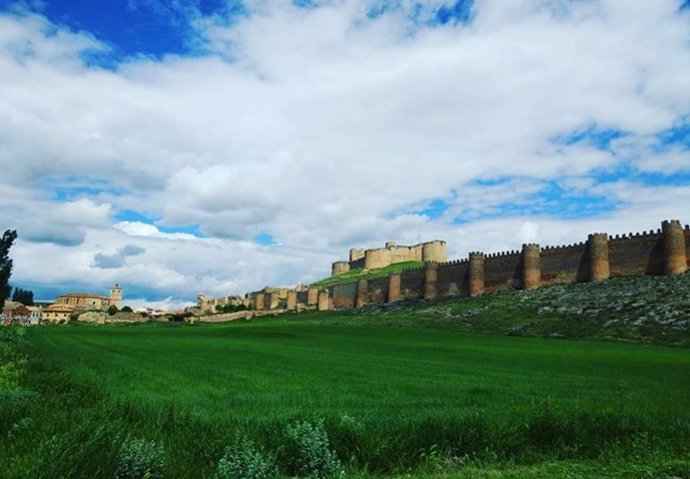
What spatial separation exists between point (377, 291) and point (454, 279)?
18.9m

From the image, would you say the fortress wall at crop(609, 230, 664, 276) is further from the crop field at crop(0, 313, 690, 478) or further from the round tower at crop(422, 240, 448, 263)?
the round tower at crop(422, 240, 448, 263)

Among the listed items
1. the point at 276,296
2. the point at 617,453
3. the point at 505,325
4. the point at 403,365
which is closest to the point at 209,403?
the point at 617,453

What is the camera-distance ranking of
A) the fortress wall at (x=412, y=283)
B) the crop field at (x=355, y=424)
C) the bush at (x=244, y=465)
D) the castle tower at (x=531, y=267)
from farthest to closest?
the fortress wall at (x=412, y=283)
the castle tower at (x=531, y=267)
the crop field at (x=355, y=424)
the bush at (x=244, y=465)

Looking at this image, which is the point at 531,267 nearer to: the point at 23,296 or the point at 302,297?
the point at 302,297

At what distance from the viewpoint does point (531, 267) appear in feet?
209

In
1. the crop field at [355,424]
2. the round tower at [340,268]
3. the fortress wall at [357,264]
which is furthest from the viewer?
the round tower at [340,268]

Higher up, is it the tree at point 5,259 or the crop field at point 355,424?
the tree at point 5,259

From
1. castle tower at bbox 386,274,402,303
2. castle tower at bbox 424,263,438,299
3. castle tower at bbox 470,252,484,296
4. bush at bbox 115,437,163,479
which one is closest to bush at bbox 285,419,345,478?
bush at bbox 115,437,163,479

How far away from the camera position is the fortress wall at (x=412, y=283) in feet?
269

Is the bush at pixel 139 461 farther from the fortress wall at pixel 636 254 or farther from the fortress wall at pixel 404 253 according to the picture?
the fortress wall at pixel 404 253

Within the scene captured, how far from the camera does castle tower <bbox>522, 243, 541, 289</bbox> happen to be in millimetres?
63312

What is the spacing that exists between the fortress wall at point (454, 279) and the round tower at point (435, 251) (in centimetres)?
6035

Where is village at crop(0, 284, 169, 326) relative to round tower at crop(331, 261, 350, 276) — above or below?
below

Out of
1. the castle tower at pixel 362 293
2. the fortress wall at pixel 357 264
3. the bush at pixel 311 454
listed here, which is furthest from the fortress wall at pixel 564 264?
the fortress wall at pixel 357 264
